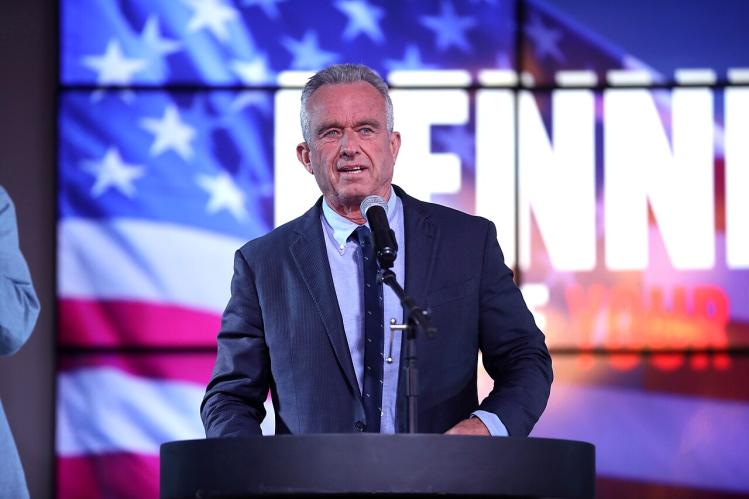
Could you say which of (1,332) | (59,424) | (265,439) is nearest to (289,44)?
(59,424)

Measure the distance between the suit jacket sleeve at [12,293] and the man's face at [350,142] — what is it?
2.85 feet

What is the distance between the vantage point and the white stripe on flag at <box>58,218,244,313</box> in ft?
14.9

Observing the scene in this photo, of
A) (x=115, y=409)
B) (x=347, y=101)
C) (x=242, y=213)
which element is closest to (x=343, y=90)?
(x=347, y=101)

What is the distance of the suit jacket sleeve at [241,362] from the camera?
244 cm

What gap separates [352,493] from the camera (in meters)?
1.79

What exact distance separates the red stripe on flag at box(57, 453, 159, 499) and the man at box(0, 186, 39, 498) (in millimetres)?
1543

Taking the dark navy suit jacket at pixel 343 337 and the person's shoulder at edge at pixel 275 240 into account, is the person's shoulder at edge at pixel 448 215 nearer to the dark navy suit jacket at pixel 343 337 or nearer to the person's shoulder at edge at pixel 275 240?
the dark navy suit jacket at pixel 343 337

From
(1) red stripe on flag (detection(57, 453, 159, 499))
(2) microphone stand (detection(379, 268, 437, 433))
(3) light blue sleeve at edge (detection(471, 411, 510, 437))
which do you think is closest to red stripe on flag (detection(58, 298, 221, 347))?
(1) red stripe on flag (detection(57, 453, 159, 499))

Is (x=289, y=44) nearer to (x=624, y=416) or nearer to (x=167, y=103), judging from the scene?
(x=167, y=103)

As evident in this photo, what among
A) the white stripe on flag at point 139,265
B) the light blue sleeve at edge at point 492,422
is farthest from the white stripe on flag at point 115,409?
the light blue sleeve at edge at point 492,422

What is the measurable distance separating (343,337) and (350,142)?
38cm

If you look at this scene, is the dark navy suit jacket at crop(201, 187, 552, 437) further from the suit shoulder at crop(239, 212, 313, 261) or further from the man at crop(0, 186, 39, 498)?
the man at crop(0, 186, 39, 498)

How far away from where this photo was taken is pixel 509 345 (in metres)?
2.48

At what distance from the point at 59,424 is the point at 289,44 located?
5.10 feet
